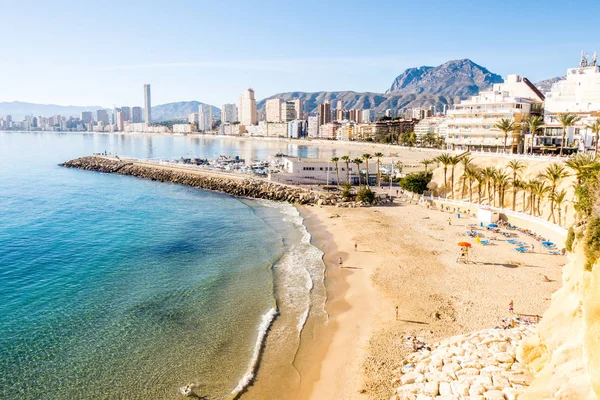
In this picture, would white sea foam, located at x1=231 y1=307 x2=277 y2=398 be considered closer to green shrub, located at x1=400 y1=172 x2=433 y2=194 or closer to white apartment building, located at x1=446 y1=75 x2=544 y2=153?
green shrub, located at x1=400 y1=172 x2=433 y2=194

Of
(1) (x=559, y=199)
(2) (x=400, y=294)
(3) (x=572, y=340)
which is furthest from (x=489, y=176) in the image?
(3) (x=572, y=340)

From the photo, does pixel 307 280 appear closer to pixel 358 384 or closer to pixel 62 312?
pixel 358 384

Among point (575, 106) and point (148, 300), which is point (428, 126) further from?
point (148, 300)

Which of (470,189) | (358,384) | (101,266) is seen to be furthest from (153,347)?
(470,189)

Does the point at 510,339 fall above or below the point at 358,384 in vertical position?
above

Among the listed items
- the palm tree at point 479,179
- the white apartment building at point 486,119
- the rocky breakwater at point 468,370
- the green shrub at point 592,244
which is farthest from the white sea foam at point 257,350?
the white apartment building at point 486,119

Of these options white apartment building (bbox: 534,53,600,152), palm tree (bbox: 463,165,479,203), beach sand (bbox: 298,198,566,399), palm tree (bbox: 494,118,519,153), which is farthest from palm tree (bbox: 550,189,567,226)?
palm tree (bbox: 494,118,519,153)
